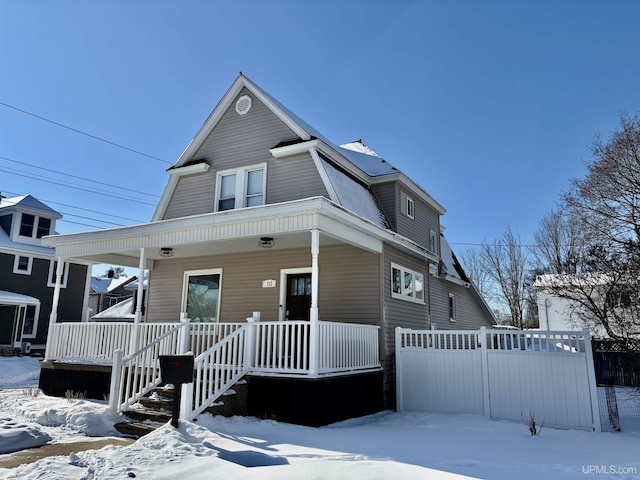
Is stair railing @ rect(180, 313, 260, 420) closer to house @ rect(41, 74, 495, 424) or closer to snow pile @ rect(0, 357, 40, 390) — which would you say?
house @ rect(41, 74, 495, 424)

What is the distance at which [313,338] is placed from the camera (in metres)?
7.68

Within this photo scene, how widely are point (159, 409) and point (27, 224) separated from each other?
20.1 meters

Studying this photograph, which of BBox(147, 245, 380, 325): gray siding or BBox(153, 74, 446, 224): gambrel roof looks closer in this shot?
BBox(147, 245, 380, 325): gray siding

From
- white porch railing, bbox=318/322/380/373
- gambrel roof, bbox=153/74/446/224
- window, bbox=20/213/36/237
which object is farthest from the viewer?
window, bbox=20/213/36/237

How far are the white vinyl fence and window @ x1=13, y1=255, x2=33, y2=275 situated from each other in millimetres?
20380

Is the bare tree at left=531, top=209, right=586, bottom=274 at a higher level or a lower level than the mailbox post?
higher

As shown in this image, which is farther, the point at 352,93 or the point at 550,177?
the point at 550,177

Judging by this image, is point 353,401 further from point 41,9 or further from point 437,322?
point 41,9

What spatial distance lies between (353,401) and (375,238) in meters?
3.50

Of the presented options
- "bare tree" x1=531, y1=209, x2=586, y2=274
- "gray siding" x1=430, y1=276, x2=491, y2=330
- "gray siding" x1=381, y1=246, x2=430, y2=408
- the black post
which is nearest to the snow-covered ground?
the black post

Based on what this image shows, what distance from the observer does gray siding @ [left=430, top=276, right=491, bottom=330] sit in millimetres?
14484

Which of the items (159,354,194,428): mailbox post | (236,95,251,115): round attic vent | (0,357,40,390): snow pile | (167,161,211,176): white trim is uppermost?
(236,95,251,115): round attic vent

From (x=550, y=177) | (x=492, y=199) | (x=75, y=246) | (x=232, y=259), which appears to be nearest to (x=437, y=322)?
(x=232, y=259)

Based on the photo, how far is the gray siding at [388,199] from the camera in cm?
1211
